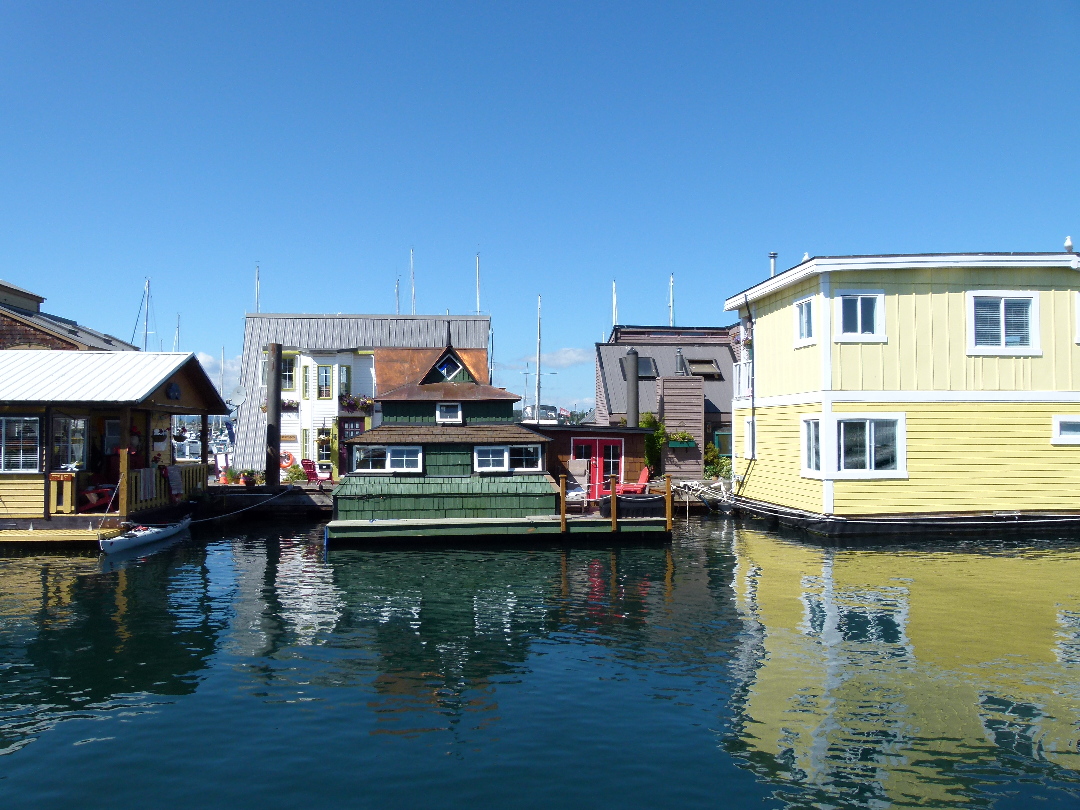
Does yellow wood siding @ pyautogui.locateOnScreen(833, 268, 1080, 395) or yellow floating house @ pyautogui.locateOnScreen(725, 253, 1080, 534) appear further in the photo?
yellow wood siding @ pyautogui.locateOnScreen(833, 268, 1080, 395)

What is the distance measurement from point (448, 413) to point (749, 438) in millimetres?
11482

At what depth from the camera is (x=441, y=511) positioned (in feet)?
74.2

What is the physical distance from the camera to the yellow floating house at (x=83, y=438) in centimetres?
2170

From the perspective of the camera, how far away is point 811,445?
23.5 meters

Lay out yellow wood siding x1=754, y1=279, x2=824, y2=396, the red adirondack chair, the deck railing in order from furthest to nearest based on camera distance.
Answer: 1. the red adirondack chair
2. the deck railing
3. yellow wood siding x1=754, y1=279, x2=824, y2=396

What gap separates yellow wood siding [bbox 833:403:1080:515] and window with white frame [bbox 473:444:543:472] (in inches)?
357

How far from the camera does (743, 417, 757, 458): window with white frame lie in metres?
28.3

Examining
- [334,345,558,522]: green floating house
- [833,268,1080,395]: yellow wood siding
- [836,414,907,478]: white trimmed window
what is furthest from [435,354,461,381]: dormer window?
[836,414,907,478]: white trimmed window

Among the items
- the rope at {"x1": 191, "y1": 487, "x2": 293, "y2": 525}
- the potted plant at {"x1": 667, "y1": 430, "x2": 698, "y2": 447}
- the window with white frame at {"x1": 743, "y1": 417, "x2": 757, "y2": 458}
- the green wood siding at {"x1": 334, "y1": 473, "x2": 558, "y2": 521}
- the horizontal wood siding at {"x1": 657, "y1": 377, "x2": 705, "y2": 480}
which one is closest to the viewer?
the green wood siding at {"x1": 334, "y1": 473, "x2": 558, "y2": 521}

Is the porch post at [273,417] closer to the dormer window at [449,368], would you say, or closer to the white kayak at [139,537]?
the white kayak at [139,537]

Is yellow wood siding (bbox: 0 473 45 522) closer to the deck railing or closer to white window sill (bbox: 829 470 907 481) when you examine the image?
white window sill (bbox: 829 470 907 481)

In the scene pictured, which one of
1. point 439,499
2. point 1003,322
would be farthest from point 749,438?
point 439,499

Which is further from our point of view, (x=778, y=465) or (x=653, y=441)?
(x=653, y=441)

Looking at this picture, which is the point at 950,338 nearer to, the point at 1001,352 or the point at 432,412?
the point at 1001,352
